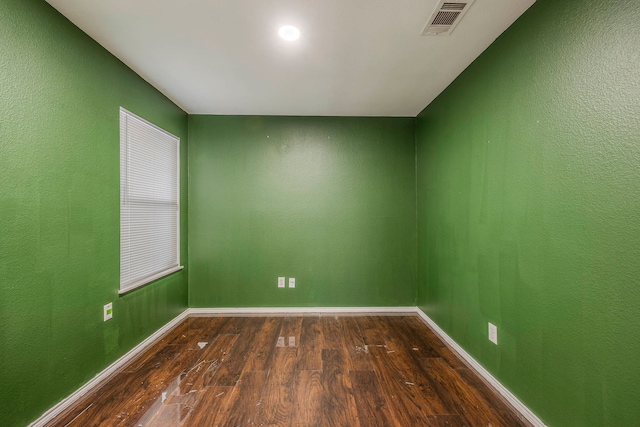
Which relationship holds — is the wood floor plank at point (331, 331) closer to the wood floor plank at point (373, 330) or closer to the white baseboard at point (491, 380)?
the wood floor plank at point (373, 330)

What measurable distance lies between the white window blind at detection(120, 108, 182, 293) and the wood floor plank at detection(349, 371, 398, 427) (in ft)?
6.62

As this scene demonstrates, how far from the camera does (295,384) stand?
1.96m

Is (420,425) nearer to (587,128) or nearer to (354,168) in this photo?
(587,128)

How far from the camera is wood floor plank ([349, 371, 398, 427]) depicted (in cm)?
162

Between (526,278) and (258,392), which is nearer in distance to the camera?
(526,278)

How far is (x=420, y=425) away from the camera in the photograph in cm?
159

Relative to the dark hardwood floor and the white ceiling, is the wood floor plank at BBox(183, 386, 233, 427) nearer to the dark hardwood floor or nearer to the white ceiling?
the dark hardwood floor

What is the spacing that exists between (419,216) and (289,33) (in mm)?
2450

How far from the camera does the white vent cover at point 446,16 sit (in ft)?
5.07

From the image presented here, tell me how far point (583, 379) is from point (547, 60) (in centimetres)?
168

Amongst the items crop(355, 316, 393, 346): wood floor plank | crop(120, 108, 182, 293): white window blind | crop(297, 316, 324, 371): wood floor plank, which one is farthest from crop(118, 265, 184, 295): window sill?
crop(355, 316, 393, 346): wood floor plank

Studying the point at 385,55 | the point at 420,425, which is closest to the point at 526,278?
the point at 420,425

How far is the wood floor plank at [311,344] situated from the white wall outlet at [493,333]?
1.33m

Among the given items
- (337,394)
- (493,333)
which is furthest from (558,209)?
(337,394)
